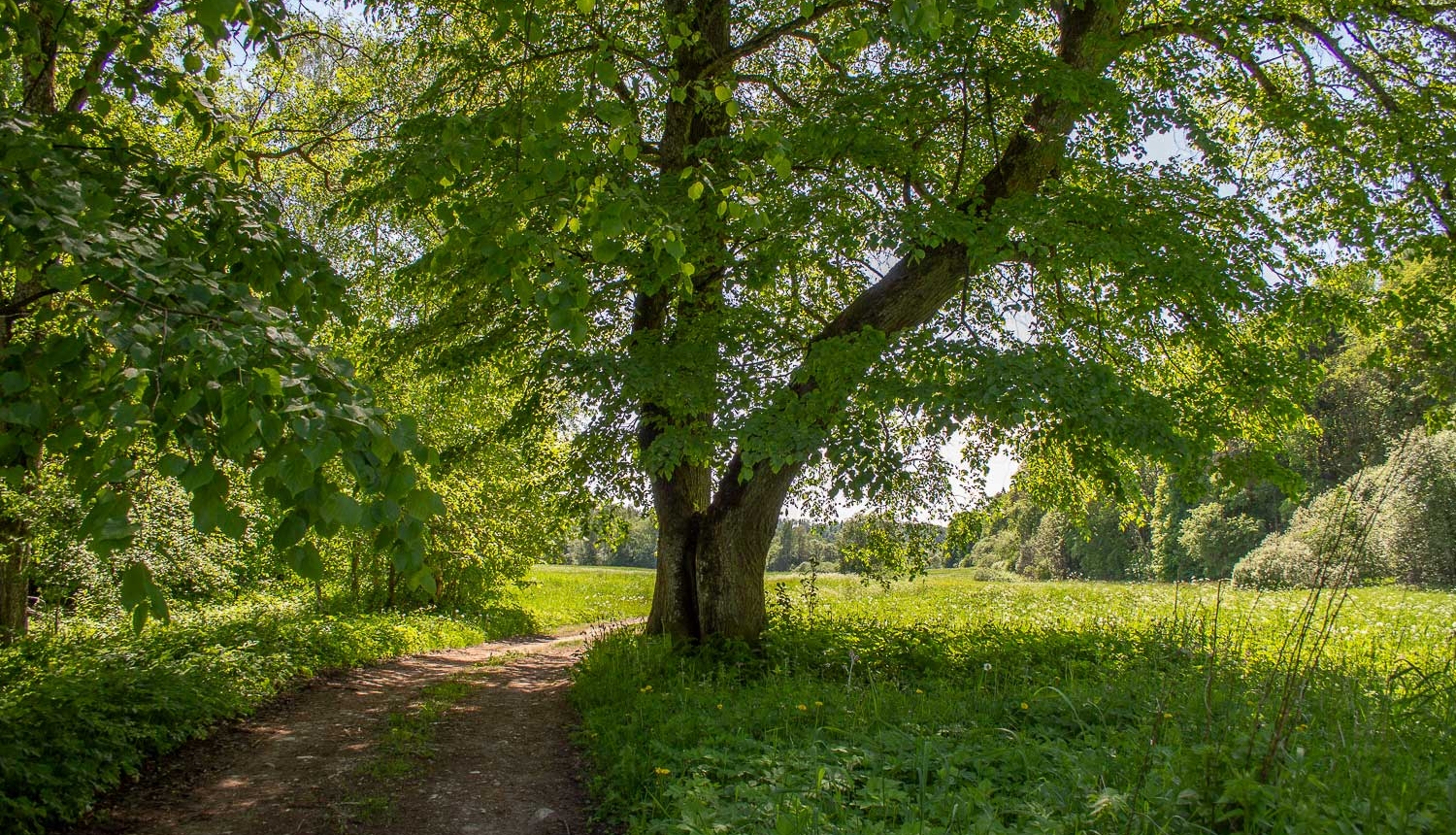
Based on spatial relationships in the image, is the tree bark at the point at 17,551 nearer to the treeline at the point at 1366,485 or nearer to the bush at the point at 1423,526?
the treeline at the point at 1366,485

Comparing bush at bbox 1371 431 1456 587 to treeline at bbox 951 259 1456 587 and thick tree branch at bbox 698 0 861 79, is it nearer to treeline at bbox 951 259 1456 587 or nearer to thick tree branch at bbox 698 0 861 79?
treeline at bbox 951 259 1456 587

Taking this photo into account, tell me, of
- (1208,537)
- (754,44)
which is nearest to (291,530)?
(754,44)

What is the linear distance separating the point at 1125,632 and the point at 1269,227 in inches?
201

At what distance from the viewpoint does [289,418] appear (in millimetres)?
2412

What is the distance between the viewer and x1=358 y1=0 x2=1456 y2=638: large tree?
276 inches

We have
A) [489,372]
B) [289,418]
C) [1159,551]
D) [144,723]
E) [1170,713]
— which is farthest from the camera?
[1159,551]

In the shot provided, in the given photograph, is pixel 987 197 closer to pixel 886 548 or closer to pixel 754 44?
pixel 754 44

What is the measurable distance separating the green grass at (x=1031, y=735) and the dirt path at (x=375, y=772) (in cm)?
55

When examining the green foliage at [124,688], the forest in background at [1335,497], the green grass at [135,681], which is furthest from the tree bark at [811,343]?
the green grass at [135,681]

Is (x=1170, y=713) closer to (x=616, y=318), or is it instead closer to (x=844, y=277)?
(x=844, y=277)

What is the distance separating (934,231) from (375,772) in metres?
6.89

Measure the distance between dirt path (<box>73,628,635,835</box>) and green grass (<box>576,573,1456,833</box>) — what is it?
1.81ft

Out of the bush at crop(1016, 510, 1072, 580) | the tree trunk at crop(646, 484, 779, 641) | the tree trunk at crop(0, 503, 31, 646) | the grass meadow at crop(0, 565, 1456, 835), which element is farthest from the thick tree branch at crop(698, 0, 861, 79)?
the bush at crop(1016, 510, 1072, 580)

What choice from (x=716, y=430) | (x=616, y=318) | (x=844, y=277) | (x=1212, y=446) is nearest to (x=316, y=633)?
(x=616, y=318)
